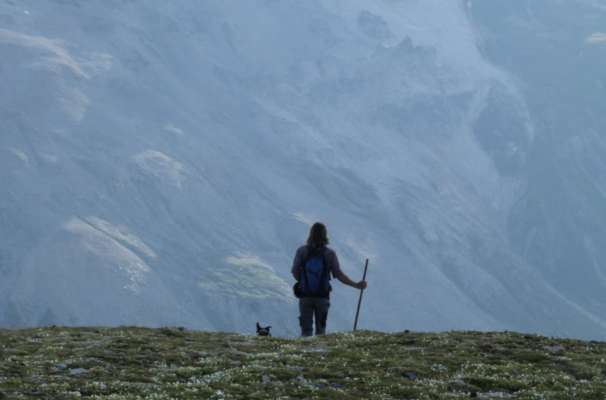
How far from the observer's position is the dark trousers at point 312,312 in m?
30.7

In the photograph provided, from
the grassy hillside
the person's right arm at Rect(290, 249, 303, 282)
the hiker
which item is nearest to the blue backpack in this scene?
the hiker

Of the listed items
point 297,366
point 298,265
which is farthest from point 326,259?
point 297,366

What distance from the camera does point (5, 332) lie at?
30375mm

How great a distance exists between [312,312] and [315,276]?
155 cm

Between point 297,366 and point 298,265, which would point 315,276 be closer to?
point 298,265

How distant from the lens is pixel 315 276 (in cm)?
3028

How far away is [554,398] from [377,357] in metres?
5.74

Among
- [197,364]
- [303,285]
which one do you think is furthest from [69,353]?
[303,285]

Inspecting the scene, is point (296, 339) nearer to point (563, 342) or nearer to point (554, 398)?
point (563, 342)

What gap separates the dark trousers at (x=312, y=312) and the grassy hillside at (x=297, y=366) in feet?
3.70

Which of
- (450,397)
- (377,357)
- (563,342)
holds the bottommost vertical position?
(450,397)

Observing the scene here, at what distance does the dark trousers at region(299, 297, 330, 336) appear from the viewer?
30.7 meters

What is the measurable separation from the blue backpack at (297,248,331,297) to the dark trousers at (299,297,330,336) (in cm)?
21

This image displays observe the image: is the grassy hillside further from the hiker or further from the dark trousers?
the hiker
